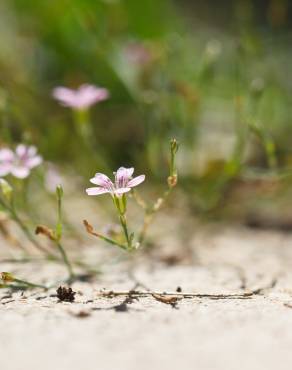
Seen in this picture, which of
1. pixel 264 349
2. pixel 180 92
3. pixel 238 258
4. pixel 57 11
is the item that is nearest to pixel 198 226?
pixel 238 258

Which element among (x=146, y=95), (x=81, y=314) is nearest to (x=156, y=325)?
(x=81, y=314)

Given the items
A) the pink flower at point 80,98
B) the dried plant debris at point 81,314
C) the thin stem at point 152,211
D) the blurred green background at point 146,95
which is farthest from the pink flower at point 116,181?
the blurred green background at point 146,95

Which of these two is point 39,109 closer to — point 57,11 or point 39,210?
point 57,11

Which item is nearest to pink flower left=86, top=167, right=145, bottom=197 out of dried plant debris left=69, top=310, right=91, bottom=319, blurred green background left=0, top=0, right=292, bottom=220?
dried plant debris left=69, top=310, right=91, bottom=319

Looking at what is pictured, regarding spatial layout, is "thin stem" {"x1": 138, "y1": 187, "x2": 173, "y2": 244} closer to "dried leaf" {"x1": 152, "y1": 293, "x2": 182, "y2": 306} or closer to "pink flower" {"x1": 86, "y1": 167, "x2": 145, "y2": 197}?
"pink flower" {"x1": 86, "y1": 167, "x2": 145, "y2": 197}

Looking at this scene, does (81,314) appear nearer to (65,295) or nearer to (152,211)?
(65,295)

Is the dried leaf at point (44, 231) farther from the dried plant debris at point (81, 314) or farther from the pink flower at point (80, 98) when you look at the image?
the pink flower at point (80, 98)

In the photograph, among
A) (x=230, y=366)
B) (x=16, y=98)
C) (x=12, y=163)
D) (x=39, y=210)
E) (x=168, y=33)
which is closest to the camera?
(x=230, y=366)
